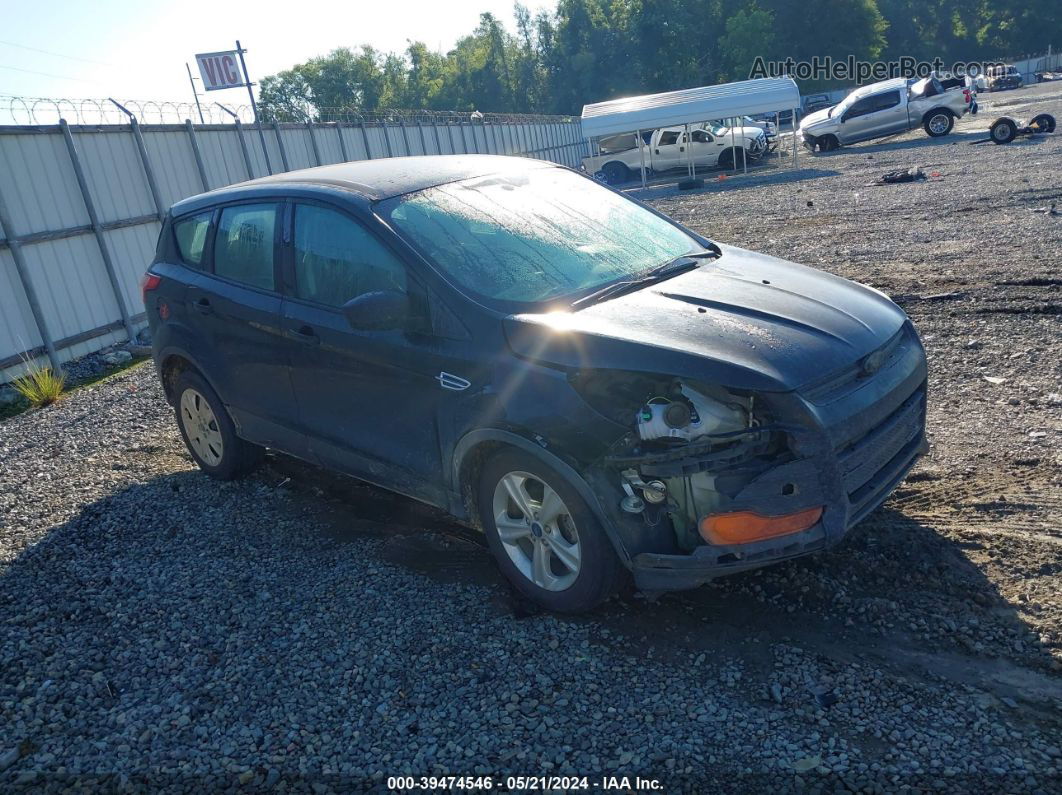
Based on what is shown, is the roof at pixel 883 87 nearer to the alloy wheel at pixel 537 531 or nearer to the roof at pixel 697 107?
the roof at pixel 697 107

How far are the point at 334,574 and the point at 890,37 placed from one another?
102155 millimetres

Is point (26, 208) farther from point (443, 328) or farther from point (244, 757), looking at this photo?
point (244, 757)

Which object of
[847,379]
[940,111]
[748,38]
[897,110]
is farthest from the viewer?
[748,38]

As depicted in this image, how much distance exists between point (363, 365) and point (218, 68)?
3598 cm

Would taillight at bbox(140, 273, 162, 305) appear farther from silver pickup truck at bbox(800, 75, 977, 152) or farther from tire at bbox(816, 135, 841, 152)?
tire at bbox(816, 135, 841, 152)

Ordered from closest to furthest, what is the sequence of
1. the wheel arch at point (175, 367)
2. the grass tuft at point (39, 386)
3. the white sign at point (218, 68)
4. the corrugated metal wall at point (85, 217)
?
the wheel arch at point (175, 367) < the grass tuft at point (39, 386) < the corrugated metal wall at point (85, 217) < the white sign at point (218, 68)

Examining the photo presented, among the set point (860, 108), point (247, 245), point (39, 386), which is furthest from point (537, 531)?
point (860, 108)

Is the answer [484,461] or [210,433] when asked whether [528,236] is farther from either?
[210,433]

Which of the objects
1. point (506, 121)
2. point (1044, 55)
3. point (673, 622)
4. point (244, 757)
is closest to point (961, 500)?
point (673, 622)

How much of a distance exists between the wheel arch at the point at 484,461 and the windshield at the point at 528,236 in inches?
26.4

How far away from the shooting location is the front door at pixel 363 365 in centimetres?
404

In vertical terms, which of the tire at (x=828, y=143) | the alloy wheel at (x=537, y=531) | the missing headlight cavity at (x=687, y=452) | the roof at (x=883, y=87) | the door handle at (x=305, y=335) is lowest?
the tire at (x=828, y=143)

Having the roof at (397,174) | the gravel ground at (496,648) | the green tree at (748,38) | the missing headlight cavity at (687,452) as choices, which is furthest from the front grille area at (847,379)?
the green tree at (748,38)

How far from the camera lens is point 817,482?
10.8 feet
